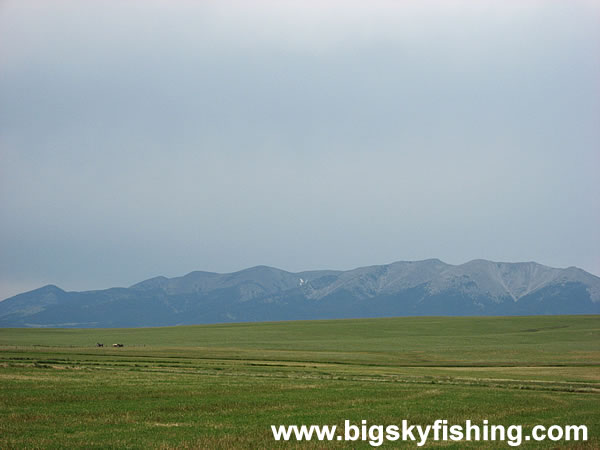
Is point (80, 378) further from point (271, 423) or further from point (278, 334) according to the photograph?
point (278, 334)

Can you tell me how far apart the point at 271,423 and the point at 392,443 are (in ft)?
19.9

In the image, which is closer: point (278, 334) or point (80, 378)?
point (80, 378)

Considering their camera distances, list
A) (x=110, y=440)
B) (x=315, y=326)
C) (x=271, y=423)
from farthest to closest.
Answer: (x=315, y=326) < (x=271, y=423) < (x=110, y=440)

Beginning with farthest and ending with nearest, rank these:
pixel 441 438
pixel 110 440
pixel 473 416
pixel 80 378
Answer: pixel 80 378 → pixel 473 416 → pixel 441 438 → pixel 110 440

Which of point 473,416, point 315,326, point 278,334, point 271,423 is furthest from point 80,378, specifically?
point 315,326

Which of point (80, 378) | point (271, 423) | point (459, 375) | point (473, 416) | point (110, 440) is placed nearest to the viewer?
point (110, 440)

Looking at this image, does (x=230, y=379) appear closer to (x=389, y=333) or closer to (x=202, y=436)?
(x=202, y=436)

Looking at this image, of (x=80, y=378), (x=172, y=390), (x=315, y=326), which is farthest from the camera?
(x=315, y=326)

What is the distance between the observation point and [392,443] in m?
25.9

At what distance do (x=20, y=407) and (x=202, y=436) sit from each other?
38.7ft

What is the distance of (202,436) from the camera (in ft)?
86.0

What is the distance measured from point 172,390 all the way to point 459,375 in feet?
95.0

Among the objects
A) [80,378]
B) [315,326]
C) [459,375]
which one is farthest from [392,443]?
[315,326]

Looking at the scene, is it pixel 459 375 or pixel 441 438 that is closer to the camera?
pixel 441 438
